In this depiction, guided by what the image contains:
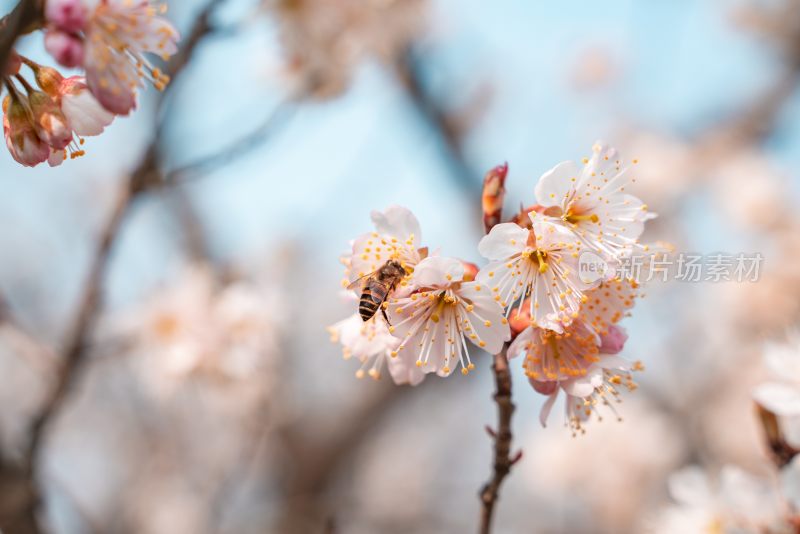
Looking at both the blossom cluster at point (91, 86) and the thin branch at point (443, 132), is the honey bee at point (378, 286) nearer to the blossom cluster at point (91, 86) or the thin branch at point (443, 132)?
the blossom cluster at point (91, 86)

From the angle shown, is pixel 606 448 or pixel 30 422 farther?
pixel 606 448

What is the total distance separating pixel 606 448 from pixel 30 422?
3427mm

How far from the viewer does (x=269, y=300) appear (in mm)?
2973

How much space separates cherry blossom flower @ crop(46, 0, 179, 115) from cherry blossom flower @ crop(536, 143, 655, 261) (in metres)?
0.60

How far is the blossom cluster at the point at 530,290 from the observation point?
1047mm

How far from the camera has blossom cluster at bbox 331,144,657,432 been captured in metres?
1.05

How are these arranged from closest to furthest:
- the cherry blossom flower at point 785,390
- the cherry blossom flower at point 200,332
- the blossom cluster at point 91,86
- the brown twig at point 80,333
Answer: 1. the blossom cluster at point 91,86
2. the cherry blossom flower at point 785,390
3. the brown twig at point 80,333
4. the cherry blossom flower at point 200,332

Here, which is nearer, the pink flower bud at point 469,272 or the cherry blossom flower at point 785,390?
the pink flower bud at point 469,272

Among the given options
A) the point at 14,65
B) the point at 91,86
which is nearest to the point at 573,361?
the point at 91,86

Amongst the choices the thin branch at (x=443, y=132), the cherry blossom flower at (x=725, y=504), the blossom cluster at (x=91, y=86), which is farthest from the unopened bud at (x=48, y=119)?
the thin branch at (x=443, y=132)

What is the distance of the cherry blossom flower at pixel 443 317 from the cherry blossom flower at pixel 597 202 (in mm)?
181

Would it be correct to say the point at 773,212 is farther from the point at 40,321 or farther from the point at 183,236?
the point at 40,321

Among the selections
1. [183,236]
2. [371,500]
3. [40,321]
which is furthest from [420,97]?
[40,321]

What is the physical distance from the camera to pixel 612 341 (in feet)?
3.65
